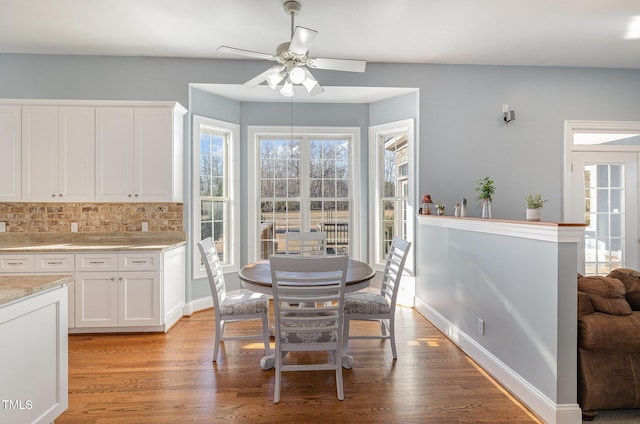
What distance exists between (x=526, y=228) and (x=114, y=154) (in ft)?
13.1

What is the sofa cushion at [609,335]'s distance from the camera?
2023 millimetres

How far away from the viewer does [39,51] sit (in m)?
3.89

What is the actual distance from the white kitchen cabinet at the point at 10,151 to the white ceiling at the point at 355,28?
834 millimetres

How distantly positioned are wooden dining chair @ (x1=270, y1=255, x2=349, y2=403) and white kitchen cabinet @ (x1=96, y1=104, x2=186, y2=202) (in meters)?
2.22

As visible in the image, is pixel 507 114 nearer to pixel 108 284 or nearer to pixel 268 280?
pixel 268 280

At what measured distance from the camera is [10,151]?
3672mm

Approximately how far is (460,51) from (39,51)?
4.81 m

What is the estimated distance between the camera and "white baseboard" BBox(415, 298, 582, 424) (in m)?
2.04

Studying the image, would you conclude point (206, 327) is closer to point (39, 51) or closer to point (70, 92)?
point (70, 92)

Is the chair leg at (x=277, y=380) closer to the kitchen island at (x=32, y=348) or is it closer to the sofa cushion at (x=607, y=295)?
the kitchen island at (x=32, y=348)

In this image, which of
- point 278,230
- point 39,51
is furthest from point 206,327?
point 39,51

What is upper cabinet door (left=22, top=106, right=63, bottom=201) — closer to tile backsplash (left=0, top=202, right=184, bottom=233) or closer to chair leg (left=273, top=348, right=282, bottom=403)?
tile backsplash (left=0, top=202, right=184, bottom=233)

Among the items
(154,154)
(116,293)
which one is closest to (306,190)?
(154,154)

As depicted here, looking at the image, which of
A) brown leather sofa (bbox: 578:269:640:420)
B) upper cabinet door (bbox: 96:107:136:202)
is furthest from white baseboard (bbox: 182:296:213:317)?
brown leather sofa (bbox: 578:269:640:420)
